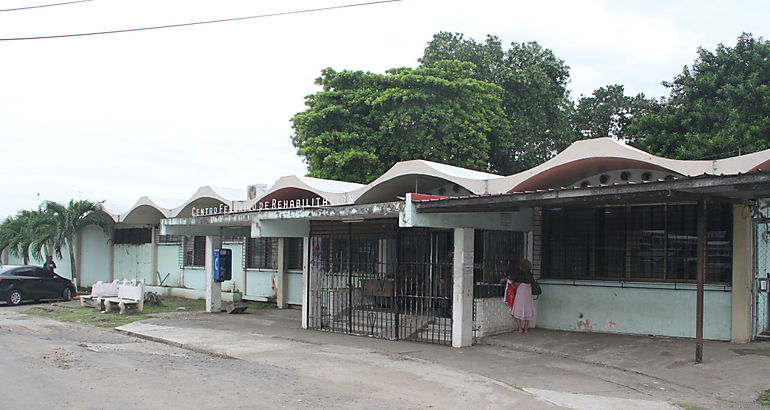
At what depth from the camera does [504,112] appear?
27.2m

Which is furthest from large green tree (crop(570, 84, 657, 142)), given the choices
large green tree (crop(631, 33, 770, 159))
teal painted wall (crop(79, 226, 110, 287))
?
teal painted wall (crop(79, 226, 110, 287))

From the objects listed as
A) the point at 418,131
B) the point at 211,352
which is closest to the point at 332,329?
the point at 211,352

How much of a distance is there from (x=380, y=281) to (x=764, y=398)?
7.55 metres

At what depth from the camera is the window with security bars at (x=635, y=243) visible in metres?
11.5

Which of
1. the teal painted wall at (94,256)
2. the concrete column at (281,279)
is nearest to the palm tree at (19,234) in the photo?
the teal painted wall at (94,256)

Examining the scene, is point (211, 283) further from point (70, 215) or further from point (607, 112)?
point (607, 112)

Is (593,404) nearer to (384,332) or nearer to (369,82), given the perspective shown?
(384,332)

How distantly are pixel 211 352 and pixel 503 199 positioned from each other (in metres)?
5.72

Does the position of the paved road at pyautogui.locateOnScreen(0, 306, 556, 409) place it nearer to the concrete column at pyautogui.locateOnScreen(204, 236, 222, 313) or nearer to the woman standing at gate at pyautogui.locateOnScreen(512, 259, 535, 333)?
the woman standing at gate at pyautogui.locateOnScreen(512, 259, 535, 333)

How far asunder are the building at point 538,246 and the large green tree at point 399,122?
871 cm

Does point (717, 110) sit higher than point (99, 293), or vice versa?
point (717, 110)

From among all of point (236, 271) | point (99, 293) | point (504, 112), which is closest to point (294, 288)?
point (236, 271)

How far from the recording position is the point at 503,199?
31.5 feet

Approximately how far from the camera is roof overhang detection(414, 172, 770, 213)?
7578 millimetres
